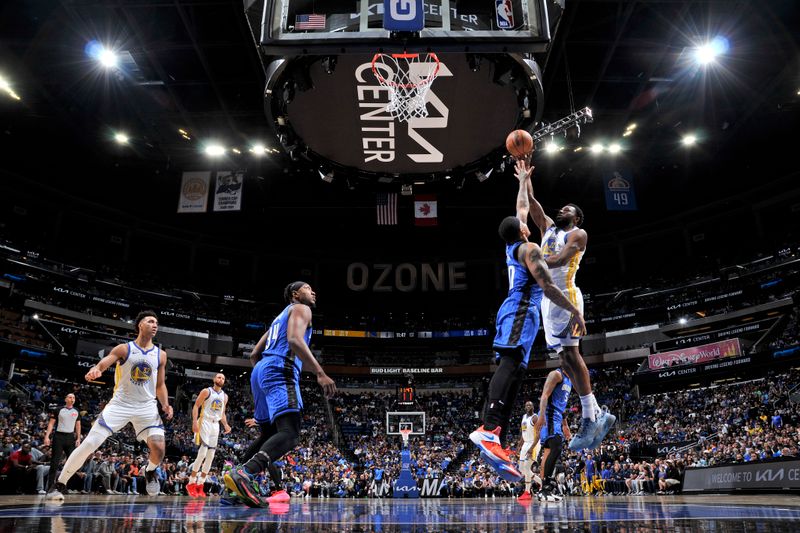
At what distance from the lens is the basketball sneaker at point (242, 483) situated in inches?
179

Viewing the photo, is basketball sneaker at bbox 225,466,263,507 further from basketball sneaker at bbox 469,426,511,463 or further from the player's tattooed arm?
the player's tattooed arm

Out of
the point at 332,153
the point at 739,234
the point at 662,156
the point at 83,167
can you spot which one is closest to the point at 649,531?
the point at 332,153

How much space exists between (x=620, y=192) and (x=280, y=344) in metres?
21.9

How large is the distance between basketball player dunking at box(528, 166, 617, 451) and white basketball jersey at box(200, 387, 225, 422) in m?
7.54

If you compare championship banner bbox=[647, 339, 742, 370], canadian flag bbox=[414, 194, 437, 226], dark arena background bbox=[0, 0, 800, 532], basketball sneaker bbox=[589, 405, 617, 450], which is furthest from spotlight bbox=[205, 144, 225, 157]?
championship banner bbox=[647, 339, 742, 370]

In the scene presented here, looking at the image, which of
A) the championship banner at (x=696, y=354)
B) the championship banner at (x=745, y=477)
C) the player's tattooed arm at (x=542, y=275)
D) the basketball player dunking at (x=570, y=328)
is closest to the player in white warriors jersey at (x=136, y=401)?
the player's tattooed arm at (x=542, y=275)

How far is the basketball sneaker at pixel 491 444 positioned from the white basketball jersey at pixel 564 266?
1.59m

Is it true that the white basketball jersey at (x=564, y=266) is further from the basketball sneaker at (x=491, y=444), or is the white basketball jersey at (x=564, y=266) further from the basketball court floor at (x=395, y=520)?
the basketball court floor at (x=395, y=520)

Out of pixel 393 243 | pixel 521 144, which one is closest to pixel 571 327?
pixel 521 144

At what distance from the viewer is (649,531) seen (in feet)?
7.92

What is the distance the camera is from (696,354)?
28.9 meters

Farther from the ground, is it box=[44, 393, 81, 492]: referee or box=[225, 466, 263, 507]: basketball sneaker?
box=[44, 393, 81, 492]: referee

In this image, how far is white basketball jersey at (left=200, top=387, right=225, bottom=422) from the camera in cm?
1050

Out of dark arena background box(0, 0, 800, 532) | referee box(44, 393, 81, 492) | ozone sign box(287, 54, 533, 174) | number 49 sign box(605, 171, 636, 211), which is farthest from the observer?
number 49 sign box(605, 171, 636, 211)
